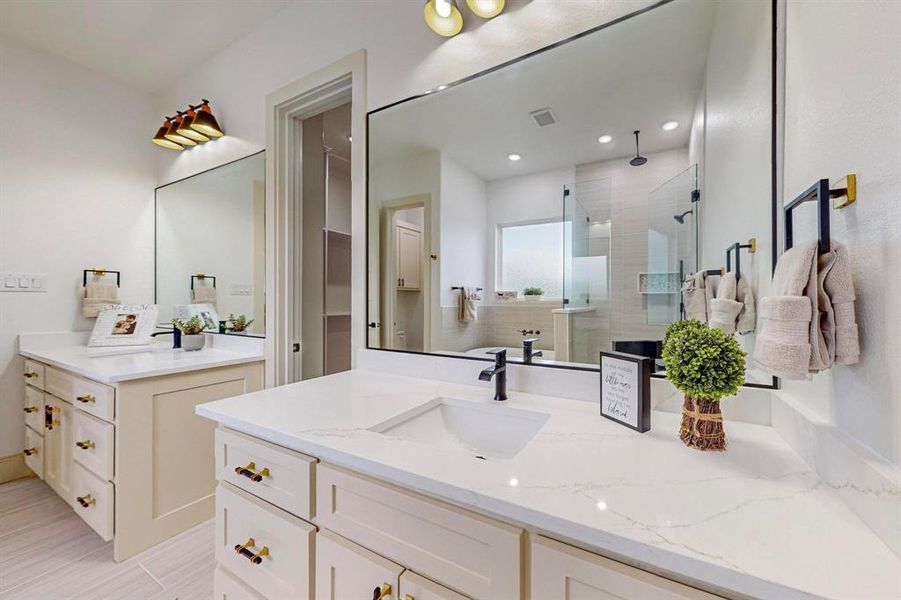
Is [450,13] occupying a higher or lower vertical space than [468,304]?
higher

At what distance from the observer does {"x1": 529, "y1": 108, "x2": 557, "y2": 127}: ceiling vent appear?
47.8 inches

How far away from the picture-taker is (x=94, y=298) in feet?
8.21

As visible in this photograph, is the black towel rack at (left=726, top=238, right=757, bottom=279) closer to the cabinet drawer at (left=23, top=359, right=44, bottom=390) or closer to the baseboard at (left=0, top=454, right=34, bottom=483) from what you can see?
the cabinet drawer at (left=23, top=359, right=44, bottom=390)

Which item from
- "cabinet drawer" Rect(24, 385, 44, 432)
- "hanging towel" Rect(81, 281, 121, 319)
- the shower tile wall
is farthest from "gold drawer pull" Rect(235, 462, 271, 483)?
"hanging towel" Rect(81, 281, 121, 319)

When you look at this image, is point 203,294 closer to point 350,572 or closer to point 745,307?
point 350,572

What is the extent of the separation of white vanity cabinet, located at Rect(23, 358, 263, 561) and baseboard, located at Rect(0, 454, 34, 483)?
50cm

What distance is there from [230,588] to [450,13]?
2.00m

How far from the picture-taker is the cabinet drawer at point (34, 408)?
210 centimetres

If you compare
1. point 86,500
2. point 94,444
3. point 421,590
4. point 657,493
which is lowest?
point 86,500

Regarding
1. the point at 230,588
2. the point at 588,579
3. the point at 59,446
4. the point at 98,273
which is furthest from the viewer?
the point at 98,273

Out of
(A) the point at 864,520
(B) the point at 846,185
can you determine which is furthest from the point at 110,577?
(B) the point at 846,185

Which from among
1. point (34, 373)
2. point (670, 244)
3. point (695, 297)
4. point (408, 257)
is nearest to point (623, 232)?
point (670, 244)

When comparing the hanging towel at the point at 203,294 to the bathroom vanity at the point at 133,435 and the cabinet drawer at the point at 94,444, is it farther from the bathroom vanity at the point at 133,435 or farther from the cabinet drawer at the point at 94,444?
the cabinet drawer at the point at 94,444

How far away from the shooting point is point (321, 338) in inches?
94.4
